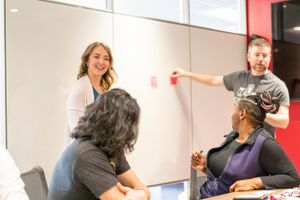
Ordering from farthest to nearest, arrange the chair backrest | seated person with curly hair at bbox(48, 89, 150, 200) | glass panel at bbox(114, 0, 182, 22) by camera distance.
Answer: glass panel at bbox(114, 0, 182, 22) → the chair backrest → seated person with curly hair at bbox(48, 89, 150, 200)

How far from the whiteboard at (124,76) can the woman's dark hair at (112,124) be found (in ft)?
4.82

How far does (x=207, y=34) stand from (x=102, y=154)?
10.1 feet

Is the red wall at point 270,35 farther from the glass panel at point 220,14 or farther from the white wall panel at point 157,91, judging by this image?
the white wall panel at point 157,91

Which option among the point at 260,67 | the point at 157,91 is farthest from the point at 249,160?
the point at 157,91

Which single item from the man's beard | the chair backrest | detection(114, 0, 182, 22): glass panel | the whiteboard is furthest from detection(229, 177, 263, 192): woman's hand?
detection(114, 0, 182, 22): glass panel

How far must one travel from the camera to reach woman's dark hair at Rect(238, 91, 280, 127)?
2463mm

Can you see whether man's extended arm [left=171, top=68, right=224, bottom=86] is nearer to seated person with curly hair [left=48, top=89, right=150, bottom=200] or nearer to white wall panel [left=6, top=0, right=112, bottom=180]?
white wall panel [left=6, top=0, right=112, bottom=180]

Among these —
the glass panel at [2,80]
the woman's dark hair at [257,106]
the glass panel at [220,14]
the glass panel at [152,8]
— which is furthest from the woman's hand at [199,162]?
the glass panel at [220,14]

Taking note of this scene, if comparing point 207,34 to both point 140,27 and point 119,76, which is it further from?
point 119,76

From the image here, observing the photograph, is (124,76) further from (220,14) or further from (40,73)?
(220,14)

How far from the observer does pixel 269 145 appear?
90.0 inches

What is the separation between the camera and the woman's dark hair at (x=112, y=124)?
5.19ft

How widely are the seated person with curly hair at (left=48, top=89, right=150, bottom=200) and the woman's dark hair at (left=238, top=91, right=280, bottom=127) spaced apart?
1.01 meters

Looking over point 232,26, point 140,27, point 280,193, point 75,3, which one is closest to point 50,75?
point 75,3
